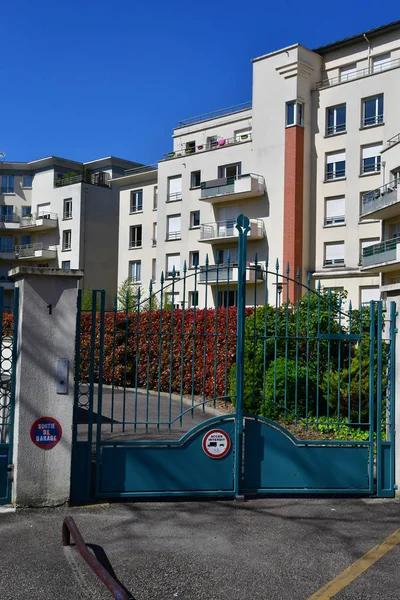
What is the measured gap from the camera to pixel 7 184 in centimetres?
6275

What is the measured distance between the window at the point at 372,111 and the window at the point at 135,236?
19839 mm

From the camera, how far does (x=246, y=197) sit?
4188 centimetres

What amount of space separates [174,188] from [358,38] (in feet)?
51.1

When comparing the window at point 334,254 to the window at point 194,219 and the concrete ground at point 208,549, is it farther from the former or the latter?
the concrete ground at point 208,549

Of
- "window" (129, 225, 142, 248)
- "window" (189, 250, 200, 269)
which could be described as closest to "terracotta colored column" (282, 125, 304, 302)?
"window" (189, 250, 200, 269)

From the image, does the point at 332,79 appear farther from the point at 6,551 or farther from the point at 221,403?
the point at 6,551

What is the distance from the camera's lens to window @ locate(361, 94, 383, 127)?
123 ft

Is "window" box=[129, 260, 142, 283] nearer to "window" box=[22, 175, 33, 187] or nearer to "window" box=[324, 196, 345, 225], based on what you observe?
"window" box=[324, 196, 345, 225]

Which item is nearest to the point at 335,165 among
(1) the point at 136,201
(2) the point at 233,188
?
(2) the point at 233,188

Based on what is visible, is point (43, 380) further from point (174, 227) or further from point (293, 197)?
point (174, 227)

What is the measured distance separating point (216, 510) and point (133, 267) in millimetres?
44662

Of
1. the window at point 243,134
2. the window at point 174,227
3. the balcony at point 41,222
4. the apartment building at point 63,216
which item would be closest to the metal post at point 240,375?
the window at point 243,134

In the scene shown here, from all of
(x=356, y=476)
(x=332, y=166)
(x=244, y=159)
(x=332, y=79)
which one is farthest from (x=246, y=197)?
(x=356, y=476)

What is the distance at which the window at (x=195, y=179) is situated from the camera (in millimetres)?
45312
